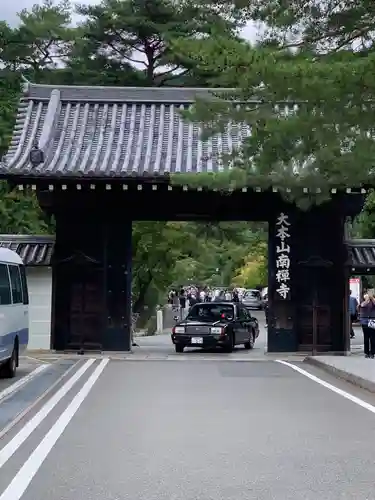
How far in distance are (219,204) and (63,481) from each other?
16.8m

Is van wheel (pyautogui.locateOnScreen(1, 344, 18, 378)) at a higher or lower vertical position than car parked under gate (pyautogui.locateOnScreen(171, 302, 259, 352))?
lower

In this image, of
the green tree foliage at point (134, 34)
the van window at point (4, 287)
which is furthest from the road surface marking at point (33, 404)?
the green tree foliage at point (134, 34)

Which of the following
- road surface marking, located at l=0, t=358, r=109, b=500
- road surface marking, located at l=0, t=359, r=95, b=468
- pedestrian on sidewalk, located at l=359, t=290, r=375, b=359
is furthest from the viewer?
pedestrian on sidewalk, located at l=359, t=290, r=375, b=359

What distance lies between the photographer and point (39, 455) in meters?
8.52

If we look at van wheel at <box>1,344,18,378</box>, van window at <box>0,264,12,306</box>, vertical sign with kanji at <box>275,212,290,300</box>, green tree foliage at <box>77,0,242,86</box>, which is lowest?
van wheel at <box>1,344,18,378</box>

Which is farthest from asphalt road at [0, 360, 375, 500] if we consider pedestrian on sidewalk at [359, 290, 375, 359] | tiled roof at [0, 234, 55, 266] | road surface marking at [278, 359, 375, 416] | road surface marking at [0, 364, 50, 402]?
tiled roof at [0, 234, 55, 266]

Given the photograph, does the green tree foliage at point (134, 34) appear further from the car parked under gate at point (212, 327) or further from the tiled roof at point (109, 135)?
the car parked under gate at point (212, 327)

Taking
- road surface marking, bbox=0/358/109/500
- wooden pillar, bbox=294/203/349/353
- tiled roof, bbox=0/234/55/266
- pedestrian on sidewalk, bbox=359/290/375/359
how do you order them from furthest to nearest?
tiled roof, bbox=0/234/55/266
wooden pillar, bbox=294/203/349/353
pedestrian on sidewalk, bbox=359/290/375/359
road surface marking, bbox=0/358/109/500

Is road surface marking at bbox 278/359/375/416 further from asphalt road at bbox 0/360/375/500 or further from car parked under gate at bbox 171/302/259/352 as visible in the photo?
Result: car parked under gate at bbox 171/302/259/352

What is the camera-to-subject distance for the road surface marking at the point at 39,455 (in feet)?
23.0

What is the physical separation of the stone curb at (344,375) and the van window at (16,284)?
7.06 metres

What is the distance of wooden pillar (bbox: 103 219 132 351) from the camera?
2348cm

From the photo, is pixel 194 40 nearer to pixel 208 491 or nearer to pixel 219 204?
pixel 208 491

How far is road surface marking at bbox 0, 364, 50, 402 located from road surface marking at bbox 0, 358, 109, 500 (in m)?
1.20
